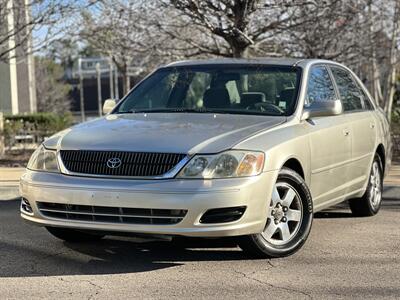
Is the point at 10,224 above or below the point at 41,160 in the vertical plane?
below

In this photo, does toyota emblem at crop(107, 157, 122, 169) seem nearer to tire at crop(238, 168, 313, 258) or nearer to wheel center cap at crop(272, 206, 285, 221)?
tire at crop(238, 168, 313, 258)

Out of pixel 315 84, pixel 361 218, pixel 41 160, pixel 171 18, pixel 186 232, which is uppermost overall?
pixel 171 18

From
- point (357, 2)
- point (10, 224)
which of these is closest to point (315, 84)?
point (10, 224)

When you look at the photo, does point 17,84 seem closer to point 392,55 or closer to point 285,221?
point 392,55

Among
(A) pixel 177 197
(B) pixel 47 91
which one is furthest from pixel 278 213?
(B) pixel 47 91

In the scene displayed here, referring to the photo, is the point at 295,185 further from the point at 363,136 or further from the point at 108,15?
the point at 108,15

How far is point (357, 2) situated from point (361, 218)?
23.5 feet

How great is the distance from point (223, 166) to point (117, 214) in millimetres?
890

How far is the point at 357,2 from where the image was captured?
13688 millimetres

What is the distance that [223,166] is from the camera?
16.8ft

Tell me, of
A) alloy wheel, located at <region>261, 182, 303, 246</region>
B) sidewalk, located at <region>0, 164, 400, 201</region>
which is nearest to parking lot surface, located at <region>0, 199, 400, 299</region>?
alloy wheel, located at <region>261, 182, 303, 246</region>

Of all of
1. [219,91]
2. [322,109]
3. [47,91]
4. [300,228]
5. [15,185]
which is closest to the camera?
[300,228]

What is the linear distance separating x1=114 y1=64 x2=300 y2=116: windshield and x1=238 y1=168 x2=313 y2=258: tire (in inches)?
30.2

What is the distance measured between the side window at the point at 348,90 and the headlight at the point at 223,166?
2.28 metres
